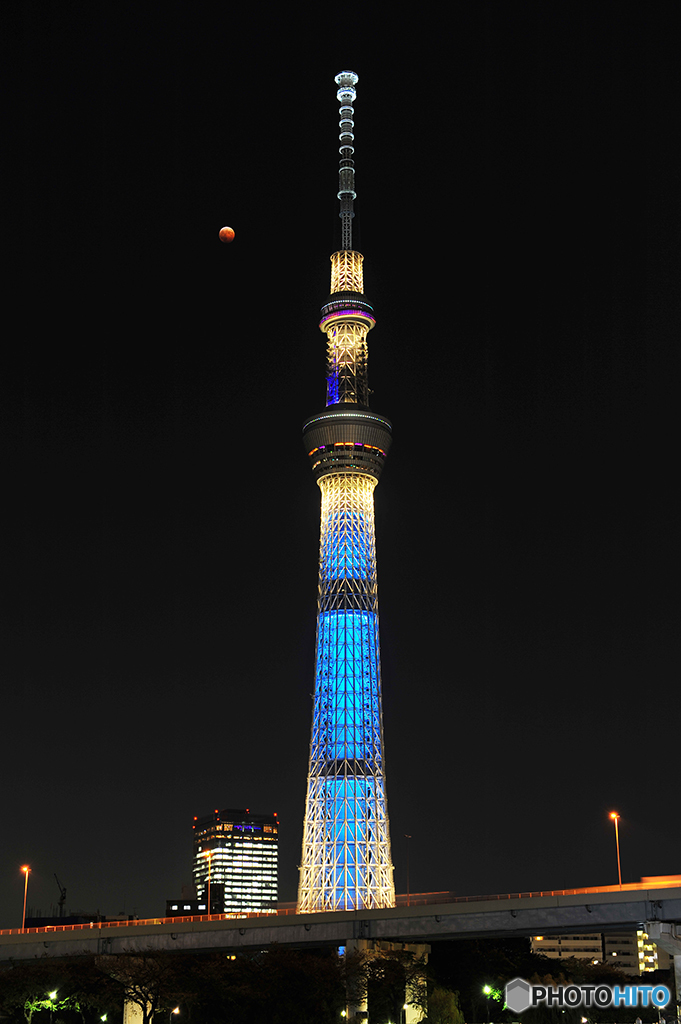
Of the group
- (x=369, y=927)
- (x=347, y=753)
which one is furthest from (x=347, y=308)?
(x=369, y=927)

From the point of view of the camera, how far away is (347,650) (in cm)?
15962

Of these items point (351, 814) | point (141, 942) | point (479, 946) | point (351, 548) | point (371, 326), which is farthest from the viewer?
point (371, 326)

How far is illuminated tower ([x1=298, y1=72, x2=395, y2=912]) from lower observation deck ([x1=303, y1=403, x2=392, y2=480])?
136mm

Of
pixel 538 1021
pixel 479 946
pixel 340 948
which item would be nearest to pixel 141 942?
pixel 340 948

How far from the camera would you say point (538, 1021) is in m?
108

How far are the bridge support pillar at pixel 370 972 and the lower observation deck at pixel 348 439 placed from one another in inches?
2690

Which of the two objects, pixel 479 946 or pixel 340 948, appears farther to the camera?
pixel 479 946

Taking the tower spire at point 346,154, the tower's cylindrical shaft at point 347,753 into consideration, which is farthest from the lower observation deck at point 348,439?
the tower spire at point 346,154

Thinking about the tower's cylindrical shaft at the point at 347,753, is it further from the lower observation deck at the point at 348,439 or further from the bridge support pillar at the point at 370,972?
the bridge support pillar at the point at 370,972

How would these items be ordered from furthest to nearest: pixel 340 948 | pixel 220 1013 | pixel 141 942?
pixel 340 948, pixel 141 942, pixel 220 1013

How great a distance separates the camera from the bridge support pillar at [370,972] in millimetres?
106500

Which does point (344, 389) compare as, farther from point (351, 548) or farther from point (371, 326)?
point (351, 548)

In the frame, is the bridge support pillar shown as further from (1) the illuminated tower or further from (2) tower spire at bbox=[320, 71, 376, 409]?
(2) tower spire at bbox=[320, 71, 376, 409]

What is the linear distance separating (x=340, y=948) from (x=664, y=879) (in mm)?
35435
